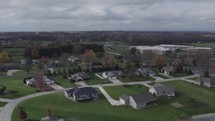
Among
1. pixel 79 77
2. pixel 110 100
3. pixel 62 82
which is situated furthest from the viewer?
pixel 79 77

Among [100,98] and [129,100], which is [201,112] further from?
[100,98]

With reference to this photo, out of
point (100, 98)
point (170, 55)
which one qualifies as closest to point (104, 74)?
point (100, 98)

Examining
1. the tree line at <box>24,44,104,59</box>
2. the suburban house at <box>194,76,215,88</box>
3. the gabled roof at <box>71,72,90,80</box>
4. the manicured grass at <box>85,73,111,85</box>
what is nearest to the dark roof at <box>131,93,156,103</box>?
the suburban house at <box>194,76,215,88</box>

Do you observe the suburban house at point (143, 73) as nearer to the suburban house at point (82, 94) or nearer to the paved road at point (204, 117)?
the suburban house at point (82, 94)

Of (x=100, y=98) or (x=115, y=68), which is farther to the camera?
(x=115, y=68)

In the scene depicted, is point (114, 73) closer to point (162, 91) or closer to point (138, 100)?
point (162, 91)

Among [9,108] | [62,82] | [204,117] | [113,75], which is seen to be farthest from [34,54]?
[204,117]

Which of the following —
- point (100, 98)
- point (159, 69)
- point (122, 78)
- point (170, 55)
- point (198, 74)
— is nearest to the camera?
point (100, 98)
